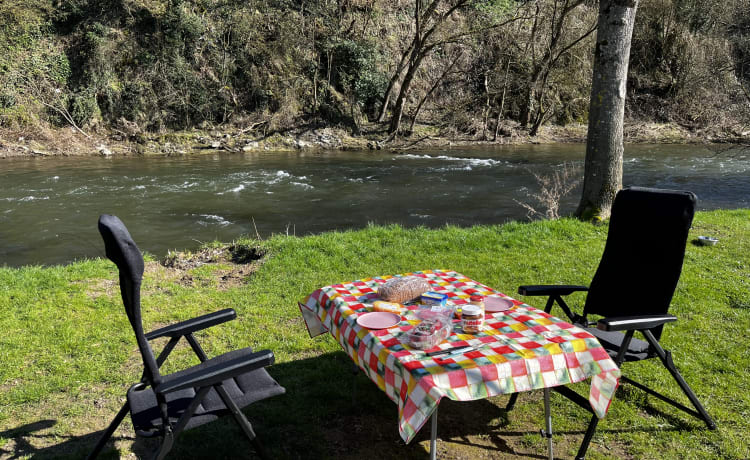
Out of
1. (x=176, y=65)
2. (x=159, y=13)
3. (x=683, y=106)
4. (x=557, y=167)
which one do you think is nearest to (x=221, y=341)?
(x=557, y=167)

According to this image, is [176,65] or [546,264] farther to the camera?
[176,65]

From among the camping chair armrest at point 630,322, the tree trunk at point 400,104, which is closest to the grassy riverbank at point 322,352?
the camping chair armrest at point 630,322

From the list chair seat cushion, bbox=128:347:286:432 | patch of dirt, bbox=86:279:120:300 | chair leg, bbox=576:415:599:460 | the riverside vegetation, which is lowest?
patch of dirt, bbox=86:279:120:300

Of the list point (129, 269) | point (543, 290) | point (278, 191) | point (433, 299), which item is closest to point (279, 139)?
point (278, 191)

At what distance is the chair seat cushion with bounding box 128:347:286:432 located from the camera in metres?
2.67

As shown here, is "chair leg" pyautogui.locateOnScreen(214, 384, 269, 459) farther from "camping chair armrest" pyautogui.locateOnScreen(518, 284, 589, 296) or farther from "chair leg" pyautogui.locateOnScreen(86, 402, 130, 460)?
"camping chair armrest" pyautogui.locateOnScreen(518, 284, 589, 296)

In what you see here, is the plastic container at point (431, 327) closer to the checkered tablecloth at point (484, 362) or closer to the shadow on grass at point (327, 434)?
the checkered tablecloth at point (484, 362)

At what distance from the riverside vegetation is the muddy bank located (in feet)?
0.29

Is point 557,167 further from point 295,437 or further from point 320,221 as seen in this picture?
point 295,437

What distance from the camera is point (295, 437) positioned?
11.0 ft

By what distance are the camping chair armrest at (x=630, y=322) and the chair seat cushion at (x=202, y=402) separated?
5.76 feet

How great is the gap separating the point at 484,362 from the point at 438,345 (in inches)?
10.4

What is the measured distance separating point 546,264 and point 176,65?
21.5 meters

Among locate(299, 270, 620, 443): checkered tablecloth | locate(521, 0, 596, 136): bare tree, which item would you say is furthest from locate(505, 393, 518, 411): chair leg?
locate(521, 0, 596, 136): bare tree
